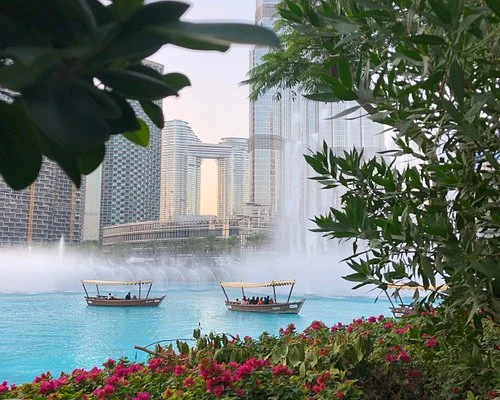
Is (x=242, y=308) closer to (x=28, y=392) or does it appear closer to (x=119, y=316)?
(x=119, y=316)

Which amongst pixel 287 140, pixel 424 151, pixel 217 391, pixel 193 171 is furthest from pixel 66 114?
pixel 193 171

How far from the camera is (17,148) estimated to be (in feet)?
0.93

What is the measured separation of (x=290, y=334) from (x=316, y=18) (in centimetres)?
225

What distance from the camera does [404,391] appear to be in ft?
6.30

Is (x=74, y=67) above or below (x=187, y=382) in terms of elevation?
above

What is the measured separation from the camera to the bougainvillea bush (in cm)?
155

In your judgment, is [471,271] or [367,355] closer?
[471,271]

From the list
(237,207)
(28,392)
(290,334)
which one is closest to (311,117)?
(237,207)

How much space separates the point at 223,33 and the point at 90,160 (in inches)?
6.7

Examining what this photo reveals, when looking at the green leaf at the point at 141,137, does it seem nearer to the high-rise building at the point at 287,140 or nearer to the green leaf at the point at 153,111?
the green leaf at the point at 153,111

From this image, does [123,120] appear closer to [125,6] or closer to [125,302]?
[125,6]

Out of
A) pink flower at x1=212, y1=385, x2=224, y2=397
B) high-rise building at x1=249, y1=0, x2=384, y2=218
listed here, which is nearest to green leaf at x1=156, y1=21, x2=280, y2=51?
pink flower at x1=212, y1=385, x2=224, y2=397

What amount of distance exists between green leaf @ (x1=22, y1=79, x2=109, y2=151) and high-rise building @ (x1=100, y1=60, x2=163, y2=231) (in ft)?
76.1

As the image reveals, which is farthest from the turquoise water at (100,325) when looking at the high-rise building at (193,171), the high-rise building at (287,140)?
the high-rise building at (193,171)
